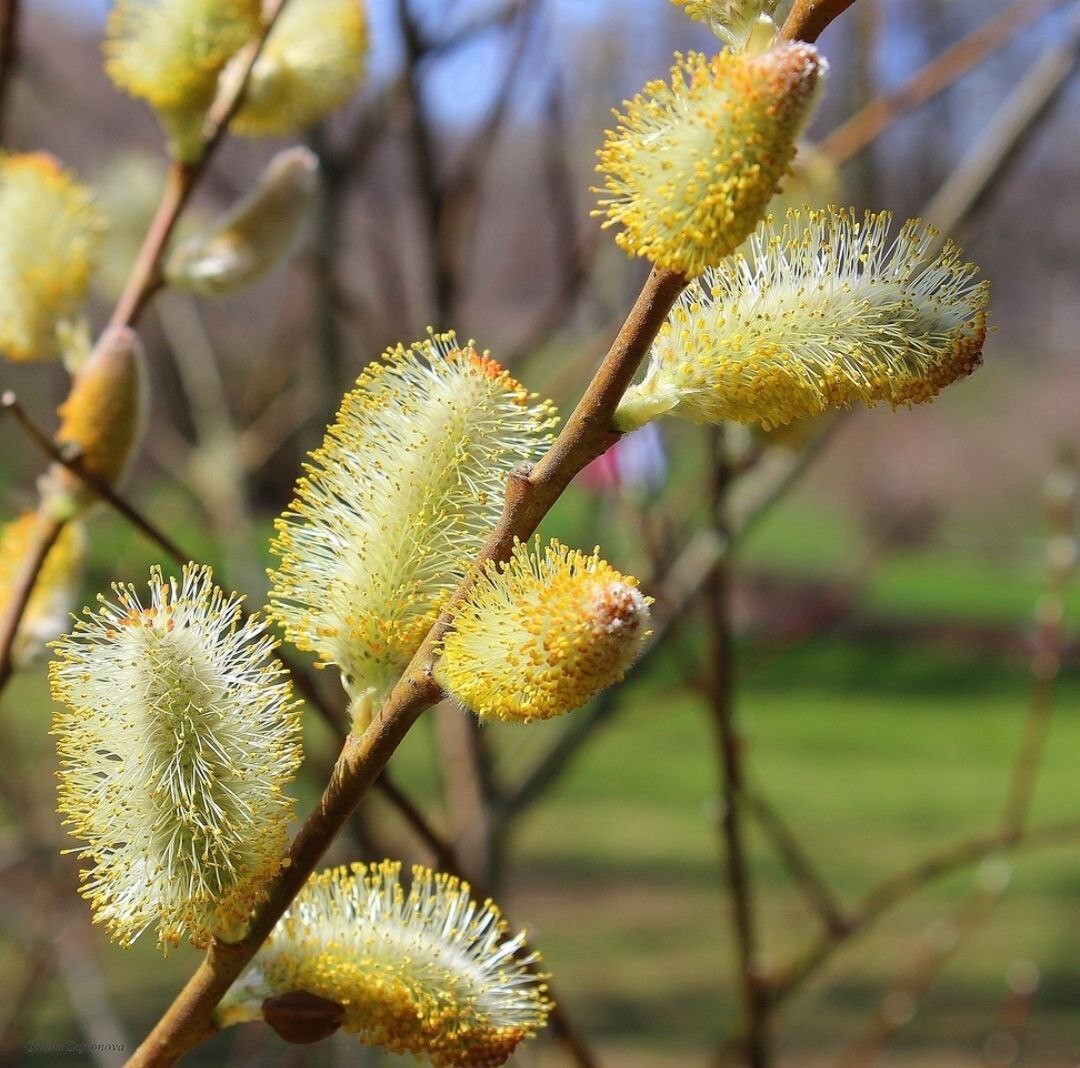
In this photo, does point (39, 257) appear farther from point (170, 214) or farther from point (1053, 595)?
point (1053, 595)

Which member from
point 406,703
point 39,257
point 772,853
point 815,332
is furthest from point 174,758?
point 772,853

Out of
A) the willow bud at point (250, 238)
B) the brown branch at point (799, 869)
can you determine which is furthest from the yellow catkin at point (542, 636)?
the brown branch at point (799, 869)

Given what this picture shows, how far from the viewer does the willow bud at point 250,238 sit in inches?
29.2

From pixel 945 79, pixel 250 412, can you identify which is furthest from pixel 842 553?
pixel 945 79

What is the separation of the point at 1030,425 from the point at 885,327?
9166 millimetres

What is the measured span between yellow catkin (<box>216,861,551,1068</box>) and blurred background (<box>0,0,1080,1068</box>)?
22 cm

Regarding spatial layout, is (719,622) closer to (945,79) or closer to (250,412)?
(945,79)

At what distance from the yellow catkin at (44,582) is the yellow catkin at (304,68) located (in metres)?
0.26

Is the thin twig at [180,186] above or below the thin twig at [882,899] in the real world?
above

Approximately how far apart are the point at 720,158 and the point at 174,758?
0.23 m

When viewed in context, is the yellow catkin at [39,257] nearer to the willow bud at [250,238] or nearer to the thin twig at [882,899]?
the willow bud at [250,238]

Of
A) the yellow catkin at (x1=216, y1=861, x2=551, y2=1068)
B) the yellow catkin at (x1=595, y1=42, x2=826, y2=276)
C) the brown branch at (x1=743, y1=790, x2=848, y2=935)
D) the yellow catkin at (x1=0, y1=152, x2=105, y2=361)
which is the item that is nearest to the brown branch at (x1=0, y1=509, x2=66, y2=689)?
the yellow catkin at (x1=0, y1=152, x2=105, y2=361)

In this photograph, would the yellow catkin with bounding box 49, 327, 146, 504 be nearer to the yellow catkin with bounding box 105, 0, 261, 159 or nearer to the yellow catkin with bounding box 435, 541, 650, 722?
the yellow catkin with bounding box 105, 0, 261, 159

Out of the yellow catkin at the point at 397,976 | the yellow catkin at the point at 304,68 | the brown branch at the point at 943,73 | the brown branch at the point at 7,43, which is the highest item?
the brown branch at the point at 943,73
